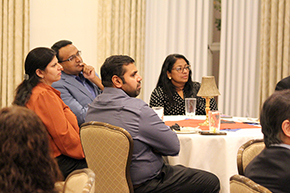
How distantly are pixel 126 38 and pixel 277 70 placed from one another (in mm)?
2057

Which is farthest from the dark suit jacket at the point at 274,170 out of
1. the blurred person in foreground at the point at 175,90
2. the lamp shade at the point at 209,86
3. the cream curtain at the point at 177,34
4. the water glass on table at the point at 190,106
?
the cream curtain at the point at 177,34

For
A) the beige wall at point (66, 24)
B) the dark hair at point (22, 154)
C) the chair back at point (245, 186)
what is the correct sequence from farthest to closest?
the beige wall at point (66, 24) < the chair back at point (245, 186) < the dark hair at point (22, 154)

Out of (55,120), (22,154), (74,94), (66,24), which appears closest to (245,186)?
(22,154)

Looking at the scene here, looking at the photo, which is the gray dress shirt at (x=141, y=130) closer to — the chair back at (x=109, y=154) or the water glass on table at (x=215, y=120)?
the chair back at (x=109, y=154)

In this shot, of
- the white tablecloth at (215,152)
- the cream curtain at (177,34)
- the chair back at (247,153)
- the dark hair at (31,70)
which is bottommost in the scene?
the white tablecloth at (215,152)

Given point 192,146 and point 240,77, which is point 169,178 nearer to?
point 192,146

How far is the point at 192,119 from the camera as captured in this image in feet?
10.3

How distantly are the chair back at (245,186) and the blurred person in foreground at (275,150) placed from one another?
13 cm

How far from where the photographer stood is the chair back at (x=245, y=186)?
3.63 ft

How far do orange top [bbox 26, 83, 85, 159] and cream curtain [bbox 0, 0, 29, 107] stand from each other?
212 centimetres

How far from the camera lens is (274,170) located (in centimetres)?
127

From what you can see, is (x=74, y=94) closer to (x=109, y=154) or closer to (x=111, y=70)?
(x=111, y=70)

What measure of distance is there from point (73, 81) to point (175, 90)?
1171mm

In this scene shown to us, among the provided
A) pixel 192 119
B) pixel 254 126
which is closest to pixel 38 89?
pixel 192 119
